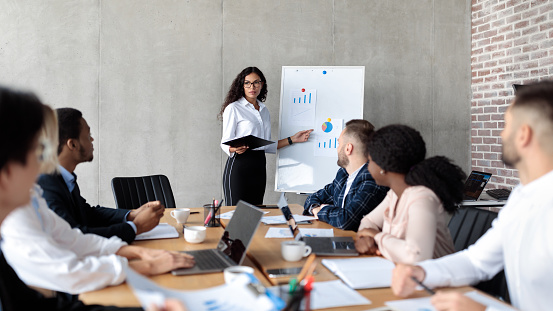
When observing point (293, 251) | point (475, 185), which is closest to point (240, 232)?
point (293, 251)

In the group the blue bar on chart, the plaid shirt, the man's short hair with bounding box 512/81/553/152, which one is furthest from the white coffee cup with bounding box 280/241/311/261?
the blue bar on chart

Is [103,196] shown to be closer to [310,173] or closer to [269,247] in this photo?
[310,173]

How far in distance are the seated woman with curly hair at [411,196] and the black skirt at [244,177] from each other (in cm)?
219

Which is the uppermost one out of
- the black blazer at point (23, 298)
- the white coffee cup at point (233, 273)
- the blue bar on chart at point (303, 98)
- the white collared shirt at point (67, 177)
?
the blue bar on chart at point (303, 98)

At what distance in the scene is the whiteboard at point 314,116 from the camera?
4.61m

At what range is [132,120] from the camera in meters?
4.70

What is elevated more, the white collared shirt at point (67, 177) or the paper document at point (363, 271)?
the white collared shirt at point (67, 177)

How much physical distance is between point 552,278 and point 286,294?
77cm

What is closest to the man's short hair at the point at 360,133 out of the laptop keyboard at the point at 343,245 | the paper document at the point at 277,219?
the paper document at the point at 277,219

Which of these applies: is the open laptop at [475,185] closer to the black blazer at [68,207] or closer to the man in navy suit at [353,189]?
the man in navy suit at [353,189]

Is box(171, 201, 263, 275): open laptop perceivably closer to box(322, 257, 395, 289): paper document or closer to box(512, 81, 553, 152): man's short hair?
box(322, 257, 395, 289): paper document

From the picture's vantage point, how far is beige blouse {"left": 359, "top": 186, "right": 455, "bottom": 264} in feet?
5.53

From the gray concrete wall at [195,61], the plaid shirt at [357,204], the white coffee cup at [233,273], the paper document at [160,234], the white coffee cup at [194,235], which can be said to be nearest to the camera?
the white coffee cup at [233,273]

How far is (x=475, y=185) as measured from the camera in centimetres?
376
